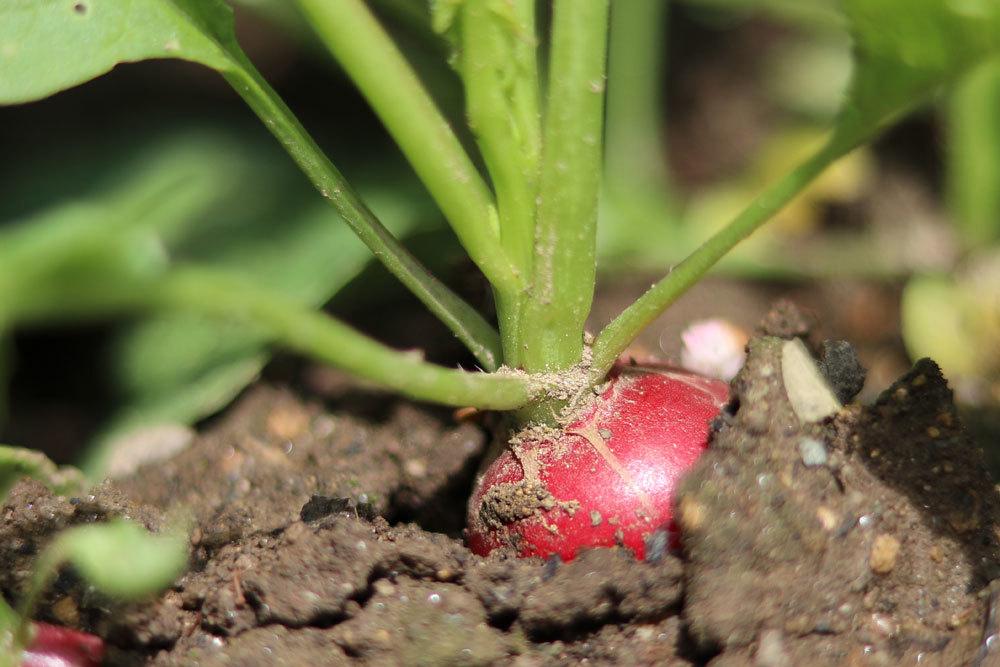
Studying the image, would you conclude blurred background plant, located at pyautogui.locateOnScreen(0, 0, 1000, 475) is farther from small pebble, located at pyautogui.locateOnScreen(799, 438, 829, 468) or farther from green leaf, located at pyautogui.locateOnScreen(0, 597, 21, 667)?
small pebble, located at pyautogui.locateOnScreen(799, 438, 829, 468)

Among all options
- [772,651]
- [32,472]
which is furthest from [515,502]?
[32,472]

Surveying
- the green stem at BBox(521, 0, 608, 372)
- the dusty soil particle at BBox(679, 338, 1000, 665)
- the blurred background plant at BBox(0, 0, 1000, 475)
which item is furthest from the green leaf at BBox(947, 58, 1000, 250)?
the green stem at BBox(521, 0, 608, 372)

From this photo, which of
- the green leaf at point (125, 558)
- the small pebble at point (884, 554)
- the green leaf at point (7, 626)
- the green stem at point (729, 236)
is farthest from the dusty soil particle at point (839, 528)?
the green leaf at point (7, 626)

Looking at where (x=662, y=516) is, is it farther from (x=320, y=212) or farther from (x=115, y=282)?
(x=320, y=212)

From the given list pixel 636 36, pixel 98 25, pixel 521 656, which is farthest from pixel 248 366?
pixel 636 36

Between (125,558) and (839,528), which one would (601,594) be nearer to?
(839,528)
